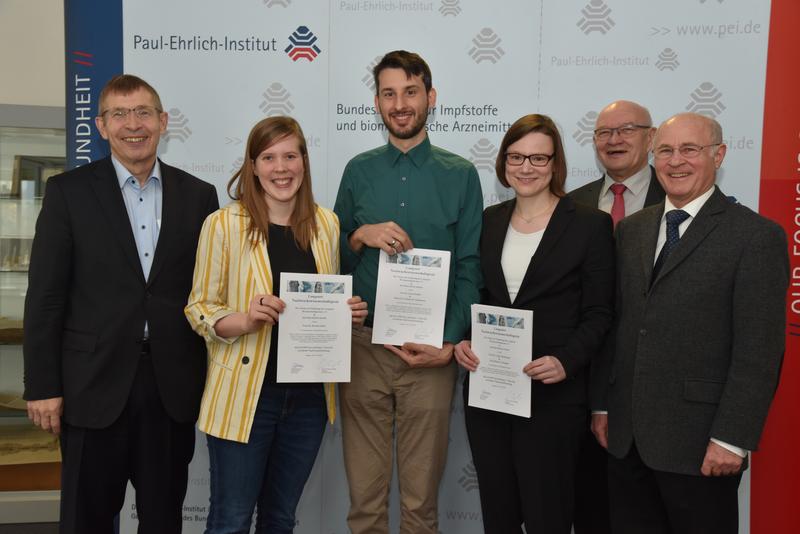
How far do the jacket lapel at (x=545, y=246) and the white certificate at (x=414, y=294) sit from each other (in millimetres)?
371

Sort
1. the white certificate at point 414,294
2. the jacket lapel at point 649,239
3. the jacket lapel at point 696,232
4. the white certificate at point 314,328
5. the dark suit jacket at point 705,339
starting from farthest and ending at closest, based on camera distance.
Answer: the white certificate at point 414,294 → the white certificate at point 314,328 → the jacket lapel at point 649,239 → the jacket lapel at point 696,232 → the dark suit jacket at point 705,339

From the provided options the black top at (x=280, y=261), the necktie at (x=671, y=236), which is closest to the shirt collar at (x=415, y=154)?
the black top at (x=280, y=261)

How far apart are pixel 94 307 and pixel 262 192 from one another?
2.81 feet

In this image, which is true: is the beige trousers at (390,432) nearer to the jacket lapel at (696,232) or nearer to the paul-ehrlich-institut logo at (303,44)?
the jacket lapel at (696,232)

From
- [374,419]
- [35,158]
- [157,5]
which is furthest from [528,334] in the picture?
[35,158]

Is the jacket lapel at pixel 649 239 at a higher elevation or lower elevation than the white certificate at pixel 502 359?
higher

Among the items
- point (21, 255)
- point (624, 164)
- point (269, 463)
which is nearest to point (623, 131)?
point (624, 164)

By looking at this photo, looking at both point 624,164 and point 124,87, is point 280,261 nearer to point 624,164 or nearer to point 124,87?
point 124,87

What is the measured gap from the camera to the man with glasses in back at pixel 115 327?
95.6 inches

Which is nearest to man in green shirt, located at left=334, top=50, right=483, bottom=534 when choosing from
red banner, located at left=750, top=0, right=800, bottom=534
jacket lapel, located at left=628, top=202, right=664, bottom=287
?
jacket lapel, located at left=628, top=202, right=664, bottom=287

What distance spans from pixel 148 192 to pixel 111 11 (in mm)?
1852

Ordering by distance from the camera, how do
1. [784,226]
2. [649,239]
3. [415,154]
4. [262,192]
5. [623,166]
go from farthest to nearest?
[784,226]
[623,166]
[415,154]
[262,192]
[649,239]

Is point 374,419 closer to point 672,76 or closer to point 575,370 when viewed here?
point 575,370

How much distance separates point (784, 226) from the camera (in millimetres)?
3568
